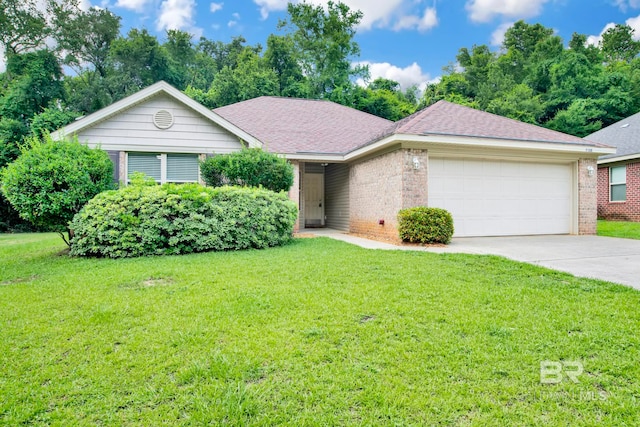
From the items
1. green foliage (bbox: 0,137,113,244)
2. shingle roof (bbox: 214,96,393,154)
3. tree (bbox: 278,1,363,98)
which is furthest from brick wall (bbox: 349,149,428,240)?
tree (bbox: 278,1,363,98)

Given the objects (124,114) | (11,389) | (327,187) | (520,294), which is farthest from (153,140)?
(520,294)

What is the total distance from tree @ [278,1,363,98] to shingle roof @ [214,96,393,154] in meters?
13.2

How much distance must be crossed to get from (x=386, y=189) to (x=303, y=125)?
6237 mm

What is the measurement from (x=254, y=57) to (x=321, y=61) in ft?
18.1

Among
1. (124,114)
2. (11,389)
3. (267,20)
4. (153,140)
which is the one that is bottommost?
(11,389)

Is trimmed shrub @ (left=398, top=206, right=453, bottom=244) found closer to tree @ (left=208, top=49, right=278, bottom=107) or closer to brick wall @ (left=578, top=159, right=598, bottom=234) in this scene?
brick wall @ (left=578, top=159, right=598, bottom=234)

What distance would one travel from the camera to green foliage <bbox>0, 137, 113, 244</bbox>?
23.0 feet

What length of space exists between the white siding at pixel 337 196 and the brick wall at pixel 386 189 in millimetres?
906

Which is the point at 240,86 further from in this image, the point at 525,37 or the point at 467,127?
the point at 525,37

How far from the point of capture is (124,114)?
1042 centimetres

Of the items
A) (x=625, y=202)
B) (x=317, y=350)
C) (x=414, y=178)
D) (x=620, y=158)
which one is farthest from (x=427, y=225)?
(x=625, y=202)

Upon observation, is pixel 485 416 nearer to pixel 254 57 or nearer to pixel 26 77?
pixel 26 77

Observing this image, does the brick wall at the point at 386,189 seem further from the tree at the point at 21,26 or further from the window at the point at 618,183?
the tree at the point at 21,26

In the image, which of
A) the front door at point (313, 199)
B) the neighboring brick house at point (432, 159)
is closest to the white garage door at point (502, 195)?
the neighboring brick house at point (432, 159)
